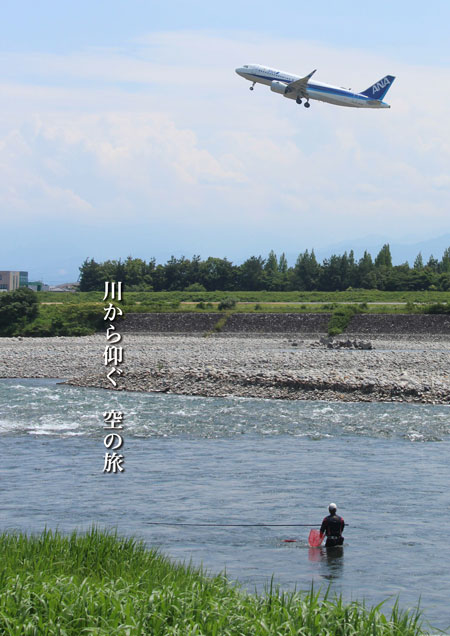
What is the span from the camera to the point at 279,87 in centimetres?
6506

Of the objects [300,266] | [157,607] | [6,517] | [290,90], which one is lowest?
[6,517]

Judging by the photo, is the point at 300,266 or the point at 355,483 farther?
the point at 300,266

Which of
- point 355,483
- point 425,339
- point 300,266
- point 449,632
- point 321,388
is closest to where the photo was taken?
point 449,632

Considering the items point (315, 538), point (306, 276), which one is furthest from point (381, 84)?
point (315, 538)

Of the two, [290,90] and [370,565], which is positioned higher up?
[290,90]

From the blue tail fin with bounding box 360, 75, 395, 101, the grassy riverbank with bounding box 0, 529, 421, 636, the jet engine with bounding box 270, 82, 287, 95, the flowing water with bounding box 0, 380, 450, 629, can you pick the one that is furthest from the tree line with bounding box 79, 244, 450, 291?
the grassy riverbank with bounding box 0, 529, 421, 636

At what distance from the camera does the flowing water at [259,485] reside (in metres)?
15.2

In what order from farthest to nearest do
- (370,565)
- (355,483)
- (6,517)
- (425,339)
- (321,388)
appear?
(425,339) < (321,388) < (355,483) < (6,517) < (370,565)

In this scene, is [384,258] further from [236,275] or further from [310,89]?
[310,89]

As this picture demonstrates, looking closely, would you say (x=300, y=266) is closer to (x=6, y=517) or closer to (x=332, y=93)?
(x=332, y=93)

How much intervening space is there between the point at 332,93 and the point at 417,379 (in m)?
34.2

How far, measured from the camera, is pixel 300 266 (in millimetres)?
127625

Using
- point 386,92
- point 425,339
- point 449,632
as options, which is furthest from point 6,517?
point 386,92
